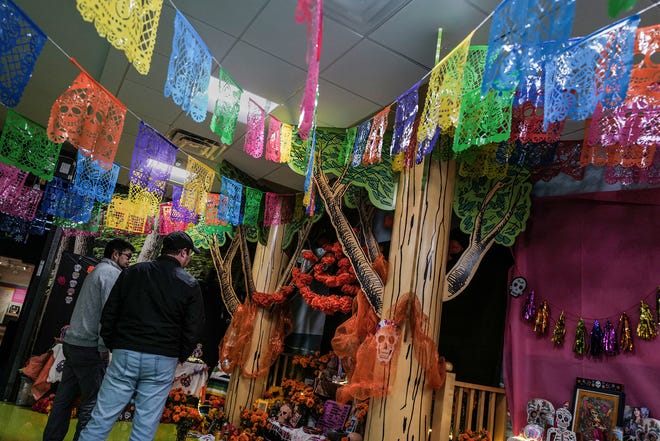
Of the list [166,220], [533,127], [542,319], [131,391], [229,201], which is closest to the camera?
[131,391]

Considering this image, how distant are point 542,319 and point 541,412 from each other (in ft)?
2.49

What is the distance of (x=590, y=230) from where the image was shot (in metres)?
4.04

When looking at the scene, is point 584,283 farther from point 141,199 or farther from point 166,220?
point 166,220

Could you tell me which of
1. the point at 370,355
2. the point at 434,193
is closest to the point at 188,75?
the point at 434,193

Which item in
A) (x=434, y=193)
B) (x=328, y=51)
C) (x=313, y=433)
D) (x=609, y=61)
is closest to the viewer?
(x=609, y=61)

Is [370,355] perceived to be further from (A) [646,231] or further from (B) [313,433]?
(A) [646,231]

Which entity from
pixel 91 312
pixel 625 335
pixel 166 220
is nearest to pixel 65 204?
pixel 166 220

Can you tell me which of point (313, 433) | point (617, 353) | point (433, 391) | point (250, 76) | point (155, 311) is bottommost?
point (313, 433)

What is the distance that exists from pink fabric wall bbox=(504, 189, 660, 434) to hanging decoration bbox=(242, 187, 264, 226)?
2991 mm

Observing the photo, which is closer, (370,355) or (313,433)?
(370,355)

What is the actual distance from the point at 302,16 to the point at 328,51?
193 cm

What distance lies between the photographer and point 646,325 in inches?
138

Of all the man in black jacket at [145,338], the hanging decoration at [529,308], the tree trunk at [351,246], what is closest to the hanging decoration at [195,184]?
the tree trunk at [351,246]

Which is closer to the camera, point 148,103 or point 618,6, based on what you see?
point 618,6
